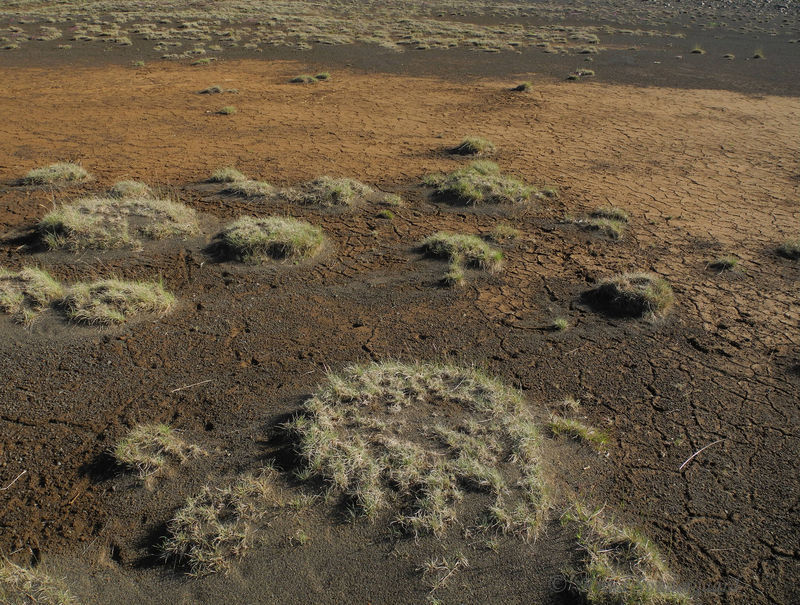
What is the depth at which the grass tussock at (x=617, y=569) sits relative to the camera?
333 centimetres

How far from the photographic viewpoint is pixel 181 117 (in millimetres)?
13625

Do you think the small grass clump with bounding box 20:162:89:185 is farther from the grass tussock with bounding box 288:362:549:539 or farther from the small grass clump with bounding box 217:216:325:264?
the grass tussock with bounding box 288:362:549:539

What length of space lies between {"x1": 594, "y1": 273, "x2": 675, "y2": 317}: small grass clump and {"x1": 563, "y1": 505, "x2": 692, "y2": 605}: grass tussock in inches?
119

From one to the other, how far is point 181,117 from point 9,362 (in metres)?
10.1

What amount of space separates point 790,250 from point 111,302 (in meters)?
8.64

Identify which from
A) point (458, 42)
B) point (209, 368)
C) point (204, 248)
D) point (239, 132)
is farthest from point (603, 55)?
point (209, 368)

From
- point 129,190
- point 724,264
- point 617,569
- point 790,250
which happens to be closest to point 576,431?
point 617,569

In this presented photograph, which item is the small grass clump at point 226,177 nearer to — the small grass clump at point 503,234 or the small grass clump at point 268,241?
the small grass clump at point 268,241

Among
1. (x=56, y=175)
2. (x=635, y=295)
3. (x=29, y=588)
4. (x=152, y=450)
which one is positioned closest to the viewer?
(x=29, y=588)

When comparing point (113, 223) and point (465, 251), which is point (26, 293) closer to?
point (113, 223)

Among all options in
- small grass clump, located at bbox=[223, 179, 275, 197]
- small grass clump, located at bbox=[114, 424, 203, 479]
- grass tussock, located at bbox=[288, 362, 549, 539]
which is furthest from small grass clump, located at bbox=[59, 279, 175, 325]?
small grass clump, located at bbox=[223, 179, 275, 197]

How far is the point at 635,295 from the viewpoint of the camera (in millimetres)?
6254

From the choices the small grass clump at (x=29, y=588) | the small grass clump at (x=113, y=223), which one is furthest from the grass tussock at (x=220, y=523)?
the small grass clump at (x=113, y=223)

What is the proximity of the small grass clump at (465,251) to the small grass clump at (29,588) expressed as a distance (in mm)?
5197
